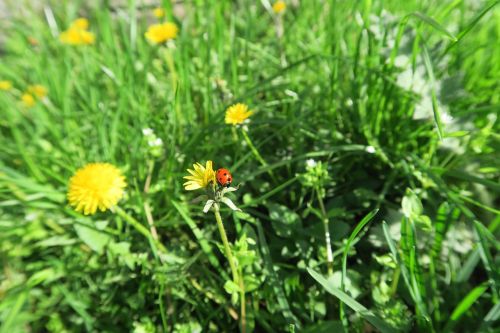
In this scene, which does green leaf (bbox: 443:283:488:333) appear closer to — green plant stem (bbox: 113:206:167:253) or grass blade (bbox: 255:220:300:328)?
grass blade (bbox: 255:220:300:328)

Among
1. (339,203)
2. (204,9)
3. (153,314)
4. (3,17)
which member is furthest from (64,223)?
(3,17)

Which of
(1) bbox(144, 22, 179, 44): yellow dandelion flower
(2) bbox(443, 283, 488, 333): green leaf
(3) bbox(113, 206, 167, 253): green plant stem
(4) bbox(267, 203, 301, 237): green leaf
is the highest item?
(2) bbox(443, 283, 488, 333): green leaf

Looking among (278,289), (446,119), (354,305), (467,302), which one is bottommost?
(278,289)

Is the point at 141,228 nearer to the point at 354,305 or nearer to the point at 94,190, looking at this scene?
the point at 94,190

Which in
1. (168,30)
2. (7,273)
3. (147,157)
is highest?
(168,30)

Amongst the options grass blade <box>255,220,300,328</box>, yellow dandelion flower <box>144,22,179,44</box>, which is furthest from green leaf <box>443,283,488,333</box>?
yellow dandelion flower <box>144,22,179,44</box>

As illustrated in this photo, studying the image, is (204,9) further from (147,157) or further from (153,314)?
(153,314)

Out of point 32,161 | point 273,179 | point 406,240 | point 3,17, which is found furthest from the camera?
point 3,17

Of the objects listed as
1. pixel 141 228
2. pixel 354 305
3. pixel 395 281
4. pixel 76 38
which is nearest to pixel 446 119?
pixel 395 281
